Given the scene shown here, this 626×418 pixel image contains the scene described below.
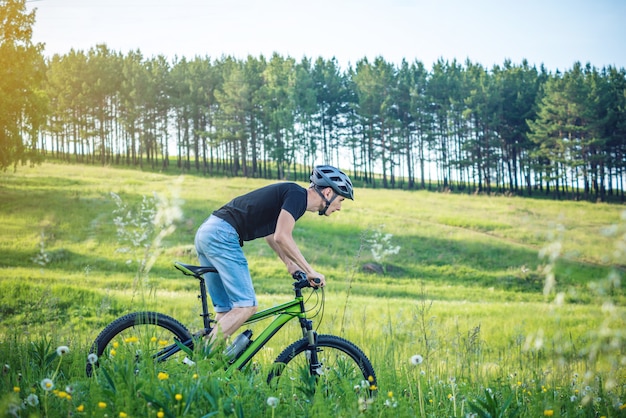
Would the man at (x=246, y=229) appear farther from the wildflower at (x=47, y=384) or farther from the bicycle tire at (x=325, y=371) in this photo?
the wildflower at (x=47, y=384)

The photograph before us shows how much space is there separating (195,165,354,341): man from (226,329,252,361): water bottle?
0.10 metres

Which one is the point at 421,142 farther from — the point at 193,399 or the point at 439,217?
the point at 193,399

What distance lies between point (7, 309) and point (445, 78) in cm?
6638

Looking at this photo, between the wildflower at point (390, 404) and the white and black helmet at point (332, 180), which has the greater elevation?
the white and black helmet at point (332, 180)

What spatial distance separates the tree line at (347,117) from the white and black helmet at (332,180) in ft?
181

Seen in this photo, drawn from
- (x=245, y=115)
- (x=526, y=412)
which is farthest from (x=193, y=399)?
(x=245, y=115)

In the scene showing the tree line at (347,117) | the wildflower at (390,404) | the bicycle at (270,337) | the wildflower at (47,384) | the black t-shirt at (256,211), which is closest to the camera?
the wildflower at (47,384)

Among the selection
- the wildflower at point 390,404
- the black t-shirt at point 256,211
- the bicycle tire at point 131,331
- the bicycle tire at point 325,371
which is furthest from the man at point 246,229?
the wildflower at point 390,404

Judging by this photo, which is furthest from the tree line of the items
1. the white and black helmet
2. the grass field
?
the white and black helmet

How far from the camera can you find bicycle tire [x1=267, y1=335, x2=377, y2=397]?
400cm

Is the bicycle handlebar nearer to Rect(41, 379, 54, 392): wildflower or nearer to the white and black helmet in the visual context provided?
the white and black helmet

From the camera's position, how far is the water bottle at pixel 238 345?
450 cm

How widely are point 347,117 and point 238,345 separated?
67.7 metres

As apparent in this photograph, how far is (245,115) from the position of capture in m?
62.9
